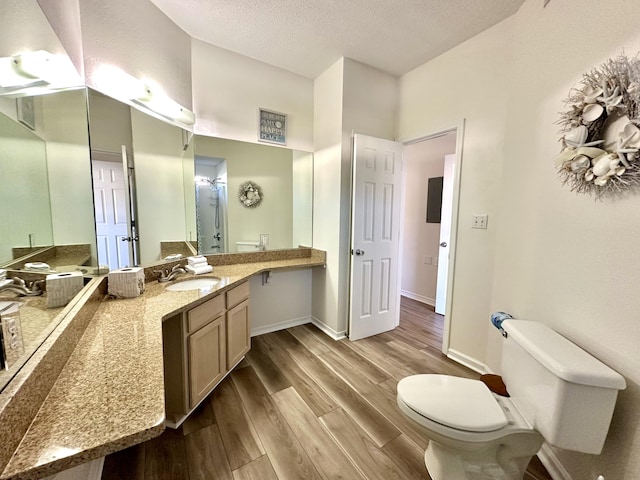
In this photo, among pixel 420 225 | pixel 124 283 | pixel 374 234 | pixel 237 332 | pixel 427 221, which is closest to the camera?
pixel 124 283

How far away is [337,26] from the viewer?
194 centimetres

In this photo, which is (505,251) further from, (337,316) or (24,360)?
(24,360)

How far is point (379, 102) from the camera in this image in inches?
102

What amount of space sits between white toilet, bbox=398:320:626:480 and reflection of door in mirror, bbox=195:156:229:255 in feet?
6.32

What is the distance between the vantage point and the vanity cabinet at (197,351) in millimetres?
1452

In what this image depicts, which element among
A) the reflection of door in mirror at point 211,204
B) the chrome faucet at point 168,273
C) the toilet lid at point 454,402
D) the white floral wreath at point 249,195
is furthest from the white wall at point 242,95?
the toilet lid at point 454,402

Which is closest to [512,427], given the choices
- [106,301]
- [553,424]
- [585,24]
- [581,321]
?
[553,424]

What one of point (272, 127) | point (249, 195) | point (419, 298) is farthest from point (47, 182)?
point (419, 298)

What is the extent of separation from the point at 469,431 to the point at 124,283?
1819 mm

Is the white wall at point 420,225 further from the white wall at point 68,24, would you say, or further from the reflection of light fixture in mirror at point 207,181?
the white wall at point 68,24

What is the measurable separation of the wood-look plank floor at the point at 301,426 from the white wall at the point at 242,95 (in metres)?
2.07

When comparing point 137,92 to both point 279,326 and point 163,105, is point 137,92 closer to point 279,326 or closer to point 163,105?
point 163,105

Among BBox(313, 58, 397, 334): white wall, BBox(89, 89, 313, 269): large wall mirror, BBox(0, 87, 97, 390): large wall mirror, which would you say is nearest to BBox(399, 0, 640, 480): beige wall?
BBox(313, 58, 397, 334): white wall

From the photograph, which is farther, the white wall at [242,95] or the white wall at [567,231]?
the white wall at [242,95]
